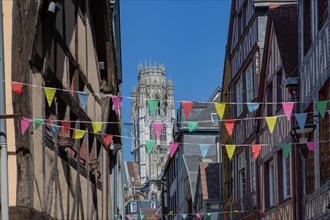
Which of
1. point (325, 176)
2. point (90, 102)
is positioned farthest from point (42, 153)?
point (325, 176)

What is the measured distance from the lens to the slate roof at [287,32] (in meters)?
19.3

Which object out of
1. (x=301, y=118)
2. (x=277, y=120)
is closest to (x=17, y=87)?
(x=301, y=118)

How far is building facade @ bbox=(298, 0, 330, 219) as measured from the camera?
1470cm

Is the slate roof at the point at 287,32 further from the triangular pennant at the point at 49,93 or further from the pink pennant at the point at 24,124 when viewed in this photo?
the pink pennant at the point at 24,124

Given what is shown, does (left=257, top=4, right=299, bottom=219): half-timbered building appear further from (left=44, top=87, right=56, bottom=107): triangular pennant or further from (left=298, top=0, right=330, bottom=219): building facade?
(left=44, top=87, right=56, bottom=107): triangular pennant

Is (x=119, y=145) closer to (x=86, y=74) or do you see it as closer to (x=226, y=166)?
(x=86, y=74)

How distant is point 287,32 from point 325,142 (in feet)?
18.4

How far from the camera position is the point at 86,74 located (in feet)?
44.5

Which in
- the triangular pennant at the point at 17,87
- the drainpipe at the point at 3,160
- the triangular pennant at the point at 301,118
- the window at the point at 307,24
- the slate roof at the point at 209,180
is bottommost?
the slate roof at the point at 209,180

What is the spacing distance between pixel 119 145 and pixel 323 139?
7.04 m

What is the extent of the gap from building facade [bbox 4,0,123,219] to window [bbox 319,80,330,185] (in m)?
4.24

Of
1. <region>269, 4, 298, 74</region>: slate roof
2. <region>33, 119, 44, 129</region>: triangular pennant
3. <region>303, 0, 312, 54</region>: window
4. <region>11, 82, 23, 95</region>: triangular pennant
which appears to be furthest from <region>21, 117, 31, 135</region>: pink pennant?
<region>269, 4, 298, 74</region>: slate roof

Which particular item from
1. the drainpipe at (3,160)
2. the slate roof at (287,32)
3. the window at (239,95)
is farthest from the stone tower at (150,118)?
the drainpipe at (3,160)

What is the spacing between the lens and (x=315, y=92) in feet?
51.4
